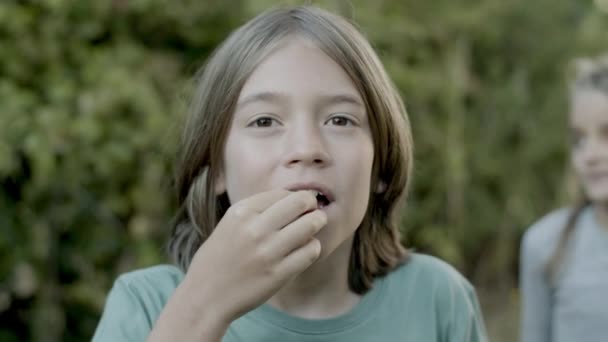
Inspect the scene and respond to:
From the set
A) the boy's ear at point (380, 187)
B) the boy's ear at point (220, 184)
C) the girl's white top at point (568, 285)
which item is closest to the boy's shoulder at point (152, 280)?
the boy's ear at point (220, 184)

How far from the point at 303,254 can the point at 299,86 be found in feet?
1.03

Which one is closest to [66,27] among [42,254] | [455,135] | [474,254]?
[42,254]

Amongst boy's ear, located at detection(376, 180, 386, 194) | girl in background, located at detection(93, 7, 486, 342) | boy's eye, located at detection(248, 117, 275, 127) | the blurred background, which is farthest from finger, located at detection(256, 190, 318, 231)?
the blurred background

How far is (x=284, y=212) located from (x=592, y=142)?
1344 millimetres

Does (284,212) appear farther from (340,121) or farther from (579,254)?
(579,254)

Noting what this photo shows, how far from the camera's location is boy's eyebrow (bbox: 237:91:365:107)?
146 centimetres

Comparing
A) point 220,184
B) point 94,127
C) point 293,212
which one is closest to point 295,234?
point 293,212

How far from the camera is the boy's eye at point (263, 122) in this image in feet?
4.84

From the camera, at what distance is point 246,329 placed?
1536mm

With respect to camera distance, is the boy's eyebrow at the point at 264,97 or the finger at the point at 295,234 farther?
the boy's eyebrow at the point at 264,97

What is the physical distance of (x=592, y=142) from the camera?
7.68 feet

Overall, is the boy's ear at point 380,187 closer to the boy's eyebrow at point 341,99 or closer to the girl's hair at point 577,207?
the boy's eyebrow at point 341,99

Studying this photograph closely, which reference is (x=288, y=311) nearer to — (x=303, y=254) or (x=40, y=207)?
(x=303, y=254)

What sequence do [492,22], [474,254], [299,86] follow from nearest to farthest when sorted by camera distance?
[299,86], [492,22], [474,254]
